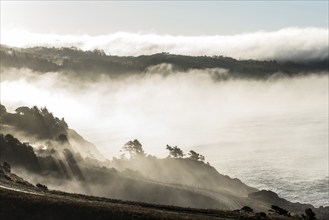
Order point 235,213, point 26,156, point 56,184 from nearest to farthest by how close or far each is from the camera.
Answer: point 235,213 → point 56,184 → point 26,156

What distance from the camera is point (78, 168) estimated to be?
7549 inches

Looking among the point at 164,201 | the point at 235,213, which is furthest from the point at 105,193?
the point at 235,213

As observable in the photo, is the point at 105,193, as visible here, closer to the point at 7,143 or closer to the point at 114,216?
the point at 7,143

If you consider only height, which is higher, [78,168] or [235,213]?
[235,213]

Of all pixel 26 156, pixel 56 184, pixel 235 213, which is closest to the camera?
pixel 235 213

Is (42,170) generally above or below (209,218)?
below

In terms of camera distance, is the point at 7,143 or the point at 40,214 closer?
the point at 40,214

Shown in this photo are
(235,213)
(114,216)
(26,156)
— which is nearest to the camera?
(114,216)

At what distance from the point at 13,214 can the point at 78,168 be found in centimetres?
11644

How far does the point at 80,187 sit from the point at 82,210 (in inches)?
4013

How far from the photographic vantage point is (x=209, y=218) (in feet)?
255

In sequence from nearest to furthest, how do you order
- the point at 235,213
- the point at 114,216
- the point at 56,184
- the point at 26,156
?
the point at 114,216 → the point at 235,213 → the point at 56,184 → the point at 26,156

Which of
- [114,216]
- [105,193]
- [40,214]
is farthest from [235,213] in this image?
[105,193]

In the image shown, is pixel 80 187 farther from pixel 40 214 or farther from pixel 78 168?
pixel 40 214
